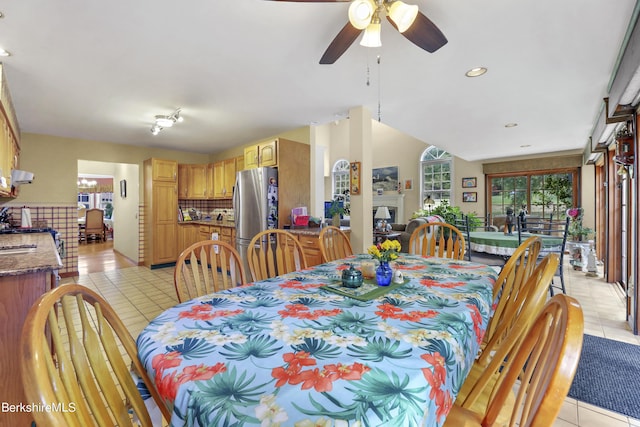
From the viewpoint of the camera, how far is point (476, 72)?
2.60 m

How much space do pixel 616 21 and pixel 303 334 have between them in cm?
275

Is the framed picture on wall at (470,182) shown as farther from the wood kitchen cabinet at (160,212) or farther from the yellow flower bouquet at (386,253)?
the yellow flower bouquet at (386,253)

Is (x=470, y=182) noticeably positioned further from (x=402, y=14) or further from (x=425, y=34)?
(x=402, y=14)

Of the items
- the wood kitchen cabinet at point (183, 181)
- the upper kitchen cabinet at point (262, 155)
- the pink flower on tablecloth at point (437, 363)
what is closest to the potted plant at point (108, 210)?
the wood kitchen cabinet at point (183, 181)

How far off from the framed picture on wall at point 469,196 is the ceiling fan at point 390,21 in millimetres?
6743

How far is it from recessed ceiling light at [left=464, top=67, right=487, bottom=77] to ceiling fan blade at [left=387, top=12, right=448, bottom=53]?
1138 millimetres

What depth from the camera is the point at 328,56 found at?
6.09ft

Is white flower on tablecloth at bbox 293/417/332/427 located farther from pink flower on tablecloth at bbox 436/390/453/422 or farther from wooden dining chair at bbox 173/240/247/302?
wooden dining chair at bbox 173/240/247/302

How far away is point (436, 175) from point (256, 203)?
5870mm

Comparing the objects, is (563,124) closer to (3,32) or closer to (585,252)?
(585,252)

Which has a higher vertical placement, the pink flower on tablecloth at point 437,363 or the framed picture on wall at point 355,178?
the framed picture on wall at point 355,178

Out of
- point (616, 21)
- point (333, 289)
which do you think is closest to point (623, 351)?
point (616, 21)

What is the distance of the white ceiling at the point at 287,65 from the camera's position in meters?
1.80

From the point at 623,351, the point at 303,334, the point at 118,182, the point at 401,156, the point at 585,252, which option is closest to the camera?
the point at 303,334
